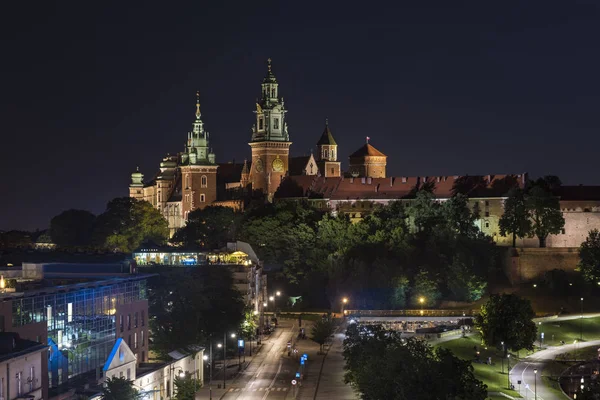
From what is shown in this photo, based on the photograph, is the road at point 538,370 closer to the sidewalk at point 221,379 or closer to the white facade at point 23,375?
the sidewalk at point 221,379

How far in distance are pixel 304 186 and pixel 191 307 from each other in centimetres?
7255

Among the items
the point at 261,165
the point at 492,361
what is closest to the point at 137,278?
the point at 492,361

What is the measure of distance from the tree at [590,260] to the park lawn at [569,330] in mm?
8394

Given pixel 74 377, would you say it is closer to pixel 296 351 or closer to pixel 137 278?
pixel 137 278

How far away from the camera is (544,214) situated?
14500cm

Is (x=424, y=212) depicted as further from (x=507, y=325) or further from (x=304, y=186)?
(x=507, y=325)

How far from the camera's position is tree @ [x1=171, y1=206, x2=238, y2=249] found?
164 meters

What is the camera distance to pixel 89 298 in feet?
275

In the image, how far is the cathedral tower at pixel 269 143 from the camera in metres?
184

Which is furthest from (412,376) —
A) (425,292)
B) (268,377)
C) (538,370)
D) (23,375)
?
(425,292)

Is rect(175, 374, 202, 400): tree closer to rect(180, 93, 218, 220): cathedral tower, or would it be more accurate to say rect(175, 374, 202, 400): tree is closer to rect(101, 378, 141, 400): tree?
rect(101, 378, 141, 400): tree

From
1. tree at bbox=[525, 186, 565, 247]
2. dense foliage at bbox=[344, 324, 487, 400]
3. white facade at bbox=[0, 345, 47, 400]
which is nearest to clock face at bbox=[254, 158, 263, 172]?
tree at bbox=[525, 186, 565, 247]

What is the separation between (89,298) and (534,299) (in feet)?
204

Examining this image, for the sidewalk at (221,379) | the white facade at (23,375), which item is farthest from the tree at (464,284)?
the white facade at (23,375)
